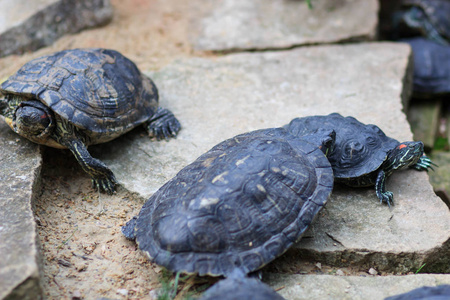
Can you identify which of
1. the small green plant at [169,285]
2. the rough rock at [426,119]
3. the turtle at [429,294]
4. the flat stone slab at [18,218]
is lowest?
the rough rock at [426,119]

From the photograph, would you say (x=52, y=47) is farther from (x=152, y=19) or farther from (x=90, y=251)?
(x=90, y=251)

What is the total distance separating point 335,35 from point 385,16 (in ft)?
10.3

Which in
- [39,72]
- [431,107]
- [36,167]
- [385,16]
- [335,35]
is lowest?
[431,107]

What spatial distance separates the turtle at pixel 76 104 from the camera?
4.29 m

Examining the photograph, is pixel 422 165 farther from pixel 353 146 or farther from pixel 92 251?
pixel 92 251

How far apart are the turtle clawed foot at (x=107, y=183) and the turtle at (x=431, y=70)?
5.67m

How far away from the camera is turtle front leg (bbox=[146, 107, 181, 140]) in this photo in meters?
4.98

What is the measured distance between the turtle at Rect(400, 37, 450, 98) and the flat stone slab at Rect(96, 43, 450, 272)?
119cm

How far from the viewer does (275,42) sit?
6.80 meters

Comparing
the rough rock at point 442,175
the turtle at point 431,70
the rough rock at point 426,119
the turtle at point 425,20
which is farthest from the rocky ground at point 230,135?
the turtle at point 425,20

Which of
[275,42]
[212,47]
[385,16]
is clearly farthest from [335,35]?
[385,16]

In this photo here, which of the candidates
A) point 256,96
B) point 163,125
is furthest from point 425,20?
point 163,125

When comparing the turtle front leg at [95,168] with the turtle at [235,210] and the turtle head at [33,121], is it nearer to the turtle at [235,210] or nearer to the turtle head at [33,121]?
the turtle head at [33,121]

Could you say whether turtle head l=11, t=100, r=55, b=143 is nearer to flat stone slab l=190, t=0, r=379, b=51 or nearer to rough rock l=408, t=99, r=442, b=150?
flat stone slab l=190, t=0, r=379, b=51
